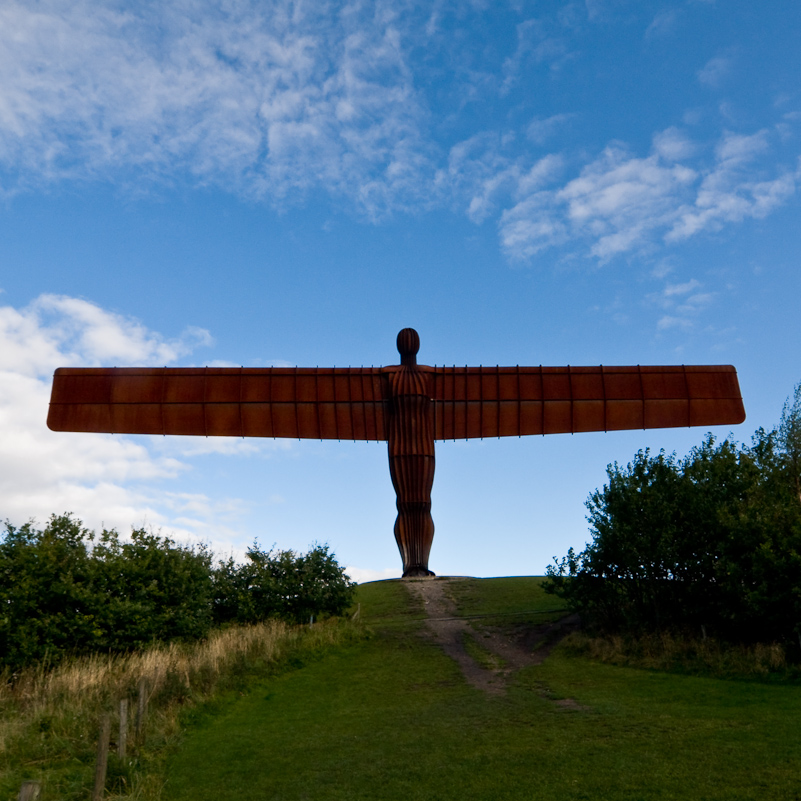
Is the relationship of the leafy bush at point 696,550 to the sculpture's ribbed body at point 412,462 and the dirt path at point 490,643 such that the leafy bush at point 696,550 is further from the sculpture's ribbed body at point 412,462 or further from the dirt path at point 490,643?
the sculpture's ribbed body at point 412,462

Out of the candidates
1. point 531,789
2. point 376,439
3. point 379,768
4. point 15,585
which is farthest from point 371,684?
point 376,439

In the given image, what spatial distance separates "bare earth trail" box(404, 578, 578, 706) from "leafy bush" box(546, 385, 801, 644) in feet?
4.26

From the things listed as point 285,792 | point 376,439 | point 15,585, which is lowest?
point 285,792

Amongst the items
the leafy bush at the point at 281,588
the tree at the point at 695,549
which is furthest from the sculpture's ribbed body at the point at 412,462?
the tree at the point at 695,549

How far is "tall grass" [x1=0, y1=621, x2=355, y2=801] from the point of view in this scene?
12250mm

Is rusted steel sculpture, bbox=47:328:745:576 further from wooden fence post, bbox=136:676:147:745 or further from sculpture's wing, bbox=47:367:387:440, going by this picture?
wooden fence post, bbox=136:676:147:745

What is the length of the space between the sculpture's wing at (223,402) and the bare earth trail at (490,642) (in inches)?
298

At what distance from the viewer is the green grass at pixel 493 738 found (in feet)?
35.6

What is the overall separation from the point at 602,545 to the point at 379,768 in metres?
11.6

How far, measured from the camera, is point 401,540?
93.4 feet

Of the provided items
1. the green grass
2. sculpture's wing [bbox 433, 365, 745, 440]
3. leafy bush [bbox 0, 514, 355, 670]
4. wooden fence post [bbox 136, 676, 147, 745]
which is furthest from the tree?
wooden fence post [bbox 136, 676, 147, 745]

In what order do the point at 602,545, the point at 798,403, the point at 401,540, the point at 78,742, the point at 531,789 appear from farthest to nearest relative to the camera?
1. the point at 798,403
2. the point at 401,540
3. the point at 602,545
4. the point at 78,742
5. the point at 531,789

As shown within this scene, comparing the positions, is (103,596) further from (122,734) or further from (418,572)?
(418,572)

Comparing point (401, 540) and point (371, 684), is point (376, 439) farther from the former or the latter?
point (371, 684)
